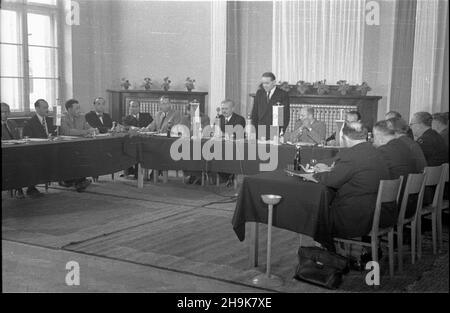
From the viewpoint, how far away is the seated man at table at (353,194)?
415cm

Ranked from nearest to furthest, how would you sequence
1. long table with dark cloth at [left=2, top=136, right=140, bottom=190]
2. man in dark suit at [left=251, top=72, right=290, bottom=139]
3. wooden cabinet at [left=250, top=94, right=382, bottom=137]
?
long table with dark cloth at [left=2, top=136, right=140, bottom=190], man in dark suit at [left=251, top=72, right=290, bottom=139], wooden cabinet at [left=250, top=94, right=382, bottom=137]

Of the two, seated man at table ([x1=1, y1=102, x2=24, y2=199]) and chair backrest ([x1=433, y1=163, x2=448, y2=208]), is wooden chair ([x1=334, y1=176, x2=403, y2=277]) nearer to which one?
chair backrest ([x1=433, y1=163, x2=448, y2=208])

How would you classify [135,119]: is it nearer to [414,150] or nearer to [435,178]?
[414,150]

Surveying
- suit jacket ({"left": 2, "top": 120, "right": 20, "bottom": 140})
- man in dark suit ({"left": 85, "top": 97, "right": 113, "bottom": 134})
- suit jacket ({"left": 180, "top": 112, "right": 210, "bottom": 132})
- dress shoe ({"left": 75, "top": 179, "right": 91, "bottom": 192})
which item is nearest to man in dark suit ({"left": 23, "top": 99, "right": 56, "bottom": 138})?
suit jacket ({"left": 2, "top": 120, "right": 20, "bottom": 140})

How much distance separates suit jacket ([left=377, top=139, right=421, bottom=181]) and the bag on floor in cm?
100

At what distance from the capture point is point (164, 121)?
8562mm

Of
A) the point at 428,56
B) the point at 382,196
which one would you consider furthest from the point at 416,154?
the point at 428,56

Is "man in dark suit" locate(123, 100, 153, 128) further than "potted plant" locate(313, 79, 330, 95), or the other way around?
"potted plant" locate(313, 79, 330, 95)

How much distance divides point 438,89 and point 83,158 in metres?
5.47

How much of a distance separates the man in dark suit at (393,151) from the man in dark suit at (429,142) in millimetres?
705

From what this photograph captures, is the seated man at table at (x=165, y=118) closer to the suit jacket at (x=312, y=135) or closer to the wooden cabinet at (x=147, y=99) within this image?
the suit jacket at (x=312, y=135)

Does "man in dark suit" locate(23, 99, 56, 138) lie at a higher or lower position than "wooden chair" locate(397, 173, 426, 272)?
higher

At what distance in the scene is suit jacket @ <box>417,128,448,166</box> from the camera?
5.51m

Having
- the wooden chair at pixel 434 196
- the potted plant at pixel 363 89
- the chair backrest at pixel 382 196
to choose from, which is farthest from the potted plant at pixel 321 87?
the chair backrest at pixel 382 196
